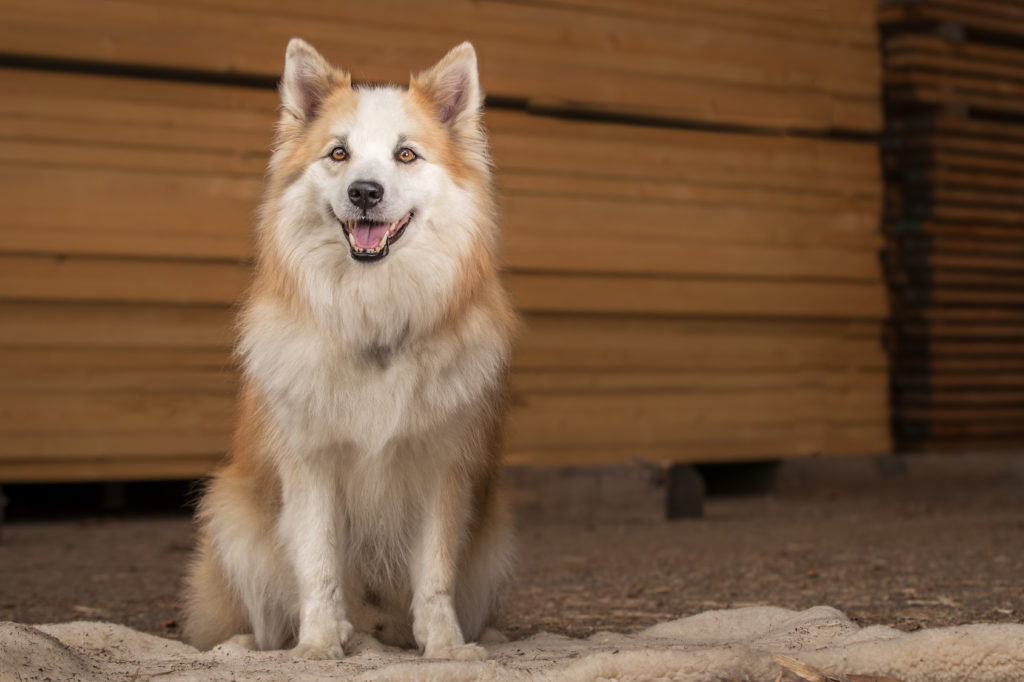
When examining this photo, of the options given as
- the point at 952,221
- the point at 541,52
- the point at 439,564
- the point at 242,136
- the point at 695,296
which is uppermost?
the point at 541,52

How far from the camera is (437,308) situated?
373cm

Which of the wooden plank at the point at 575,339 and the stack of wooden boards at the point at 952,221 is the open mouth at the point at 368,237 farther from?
the stack of wooden boards at the point at 952,221

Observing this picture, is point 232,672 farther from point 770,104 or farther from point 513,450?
point 770,104

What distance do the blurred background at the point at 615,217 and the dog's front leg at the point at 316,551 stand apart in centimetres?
334

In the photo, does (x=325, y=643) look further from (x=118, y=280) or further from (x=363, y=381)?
(x=118, y=280)

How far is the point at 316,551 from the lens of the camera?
146 inches

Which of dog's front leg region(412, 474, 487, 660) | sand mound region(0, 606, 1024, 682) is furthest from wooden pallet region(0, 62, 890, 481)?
sand mound region(0, 606, 1024, 682)

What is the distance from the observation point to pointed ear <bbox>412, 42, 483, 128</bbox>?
3.98m

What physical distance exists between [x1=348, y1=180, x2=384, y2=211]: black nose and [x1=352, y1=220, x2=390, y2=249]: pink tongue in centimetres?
8

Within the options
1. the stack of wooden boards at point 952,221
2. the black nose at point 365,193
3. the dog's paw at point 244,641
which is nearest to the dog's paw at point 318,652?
the dog's paw at point 244,641

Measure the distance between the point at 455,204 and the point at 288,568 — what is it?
1.28 m

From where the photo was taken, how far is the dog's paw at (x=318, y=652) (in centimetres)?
353

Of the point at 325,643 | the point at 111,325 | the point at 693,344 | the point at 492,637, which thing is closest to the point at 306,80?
the point at 325,643

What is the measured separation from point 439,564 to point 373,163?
1255 millimetres
